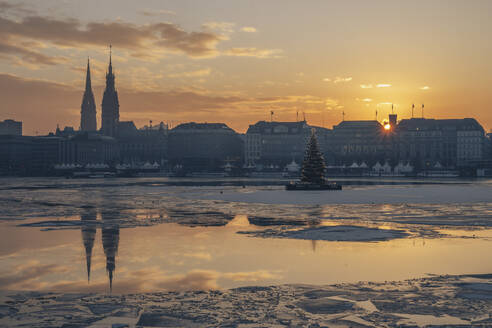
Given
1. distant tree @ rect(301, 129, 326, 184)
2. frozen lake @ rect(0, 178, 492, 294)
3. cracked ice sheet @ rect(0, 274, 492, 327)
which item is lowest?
cracked ice sheet @ rect(0, 274, 492, 327)

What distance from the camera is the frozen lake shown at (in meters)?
22.1

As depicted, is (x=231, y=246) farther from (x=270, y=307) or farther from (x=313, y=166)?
(x=313, y=166)

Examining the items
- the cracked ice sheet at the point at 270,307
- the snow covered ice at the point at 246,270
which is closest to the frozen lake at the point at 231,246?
the snow covered ice at the point at 246,270

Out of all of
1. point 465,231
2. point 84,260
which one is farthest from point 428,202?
point 84,260

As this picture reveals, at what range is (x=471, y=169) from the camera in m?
181

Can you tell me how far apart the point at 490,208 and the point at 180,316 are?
42026mm

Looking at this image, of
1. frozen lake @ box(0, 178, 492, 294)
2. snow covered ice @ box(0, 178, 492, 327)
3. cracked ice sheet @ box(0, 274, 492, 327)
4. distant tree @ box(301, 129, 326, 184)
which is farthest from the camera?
distant tree @ box(301, 129, 326, 184)

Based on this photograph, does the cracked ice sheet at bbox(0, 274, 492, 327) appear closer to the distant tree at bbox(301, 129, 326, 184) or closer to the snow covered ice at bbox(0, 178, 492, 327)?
the snow covered ice at bbox(0, 178, 492, 327)

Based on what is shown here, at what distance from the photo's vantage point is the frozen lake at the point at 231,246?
72.6 ft

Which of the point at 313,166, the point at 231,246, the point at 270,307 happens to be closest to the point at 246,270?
the point at 270,307

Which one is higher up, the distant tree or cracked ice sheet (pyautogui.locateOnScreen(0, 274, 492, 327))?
the distant tree

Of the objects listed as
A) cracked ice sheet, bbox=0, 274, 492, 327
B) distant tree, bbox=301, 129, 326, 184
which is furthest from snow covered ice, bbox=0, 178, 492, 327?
distant tree, bbox=301, 129, 326, 184

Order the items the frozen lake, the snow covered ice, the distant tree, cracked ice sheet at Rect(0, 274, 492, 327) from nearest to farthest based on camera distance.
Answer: cracked ice sheet at Rect(0, 274, 492, 327) < the snow covered ice < the frozen lake < the distant tree

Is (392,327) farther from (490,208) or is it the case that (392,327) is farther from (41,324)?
(490,208)
